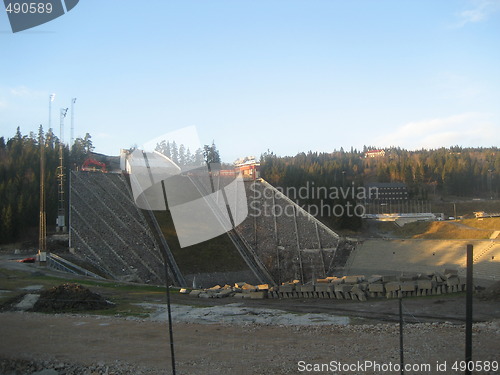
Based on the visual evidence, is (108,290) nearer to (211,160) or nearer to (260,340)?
(260,340)

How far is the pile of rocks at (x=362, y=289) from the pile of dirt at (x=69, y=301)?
5.37 m

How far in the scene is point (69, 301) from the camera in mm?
18844

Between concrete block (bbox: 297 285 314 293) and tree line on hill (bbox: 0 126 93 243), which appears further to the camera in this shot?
tree line on hill (bbox: 0 126 93 243)

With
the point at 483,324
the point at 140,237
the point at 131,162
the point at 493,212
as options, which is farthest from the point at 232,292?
the point at 493,212

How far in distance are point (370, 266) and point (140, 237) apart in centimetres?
1847

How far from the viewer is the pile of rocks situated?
19.9 metres

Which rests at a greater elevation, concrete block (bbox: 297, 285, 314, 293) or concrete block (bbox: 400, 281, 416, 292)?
concrete block (bbox: 400, 281, 416, 292)

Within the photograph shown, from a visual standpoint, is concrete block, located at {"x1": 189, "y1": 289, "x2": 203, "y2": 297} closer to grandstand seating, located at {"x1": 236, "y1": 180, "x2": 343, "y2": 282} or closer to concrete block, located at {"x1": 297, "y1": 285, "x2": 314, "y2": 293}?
concrete block, located at {"x1": 297, "y1": 285, "x2": 314, "y2": 293}

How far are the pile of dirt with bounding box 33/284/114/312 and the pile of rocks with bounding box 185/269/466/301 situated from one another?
5.37 m

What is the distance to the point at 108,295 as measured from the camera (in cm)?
2217

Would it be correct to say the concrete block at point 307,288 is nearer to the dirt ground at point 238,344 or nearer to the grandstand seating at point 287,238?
the dirt ground at point 238,344

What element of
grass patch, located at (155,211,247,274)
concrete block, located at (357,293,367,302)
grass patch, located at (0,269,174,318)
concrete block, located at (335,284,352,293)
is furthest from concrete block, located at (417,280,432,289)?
grass patch, located at (155,211,247,274)

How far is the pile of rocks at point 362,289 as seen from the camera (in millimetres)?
19906

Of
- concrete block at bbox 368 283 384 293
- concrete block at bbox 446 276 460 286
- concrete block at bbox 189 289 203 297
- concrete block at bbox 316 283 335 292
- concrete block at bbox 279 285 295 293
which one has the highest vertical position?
concrete block at bbox 446 276 460 286
